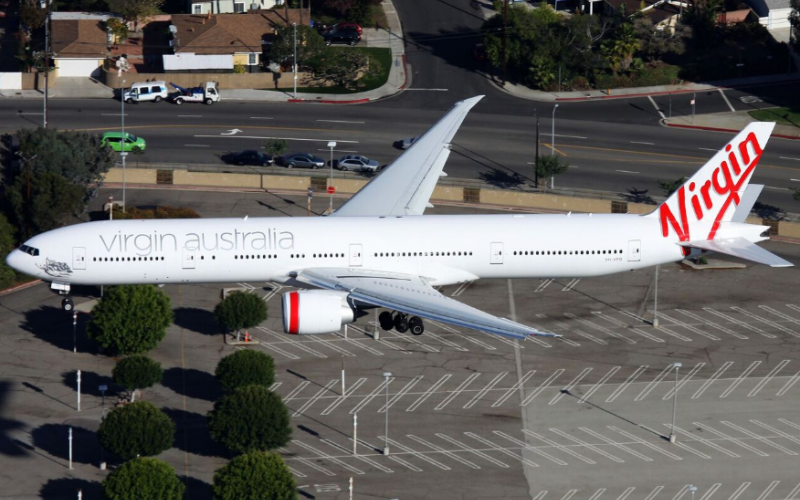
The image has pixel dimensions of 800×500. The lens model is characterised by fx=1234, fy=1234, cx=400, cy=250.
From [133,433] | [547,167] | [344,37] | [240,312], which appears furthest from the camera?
[344,37]

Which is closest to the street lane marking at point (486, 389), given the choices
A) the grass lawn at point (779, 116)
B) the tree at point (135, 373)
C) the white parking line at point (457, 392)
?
the white parking line at point (457, 392)

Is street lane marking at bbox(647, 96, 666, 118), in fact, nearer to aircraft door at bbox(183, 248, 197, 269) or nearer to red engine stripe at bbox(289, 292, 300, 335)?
aircraft door at bbox(183, 248, 197, 269)

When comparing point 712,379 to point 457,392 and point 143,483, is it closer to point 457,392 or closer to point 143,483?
point 457,392

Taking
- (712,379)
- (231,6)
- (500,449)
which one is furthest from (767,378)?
(231,6)

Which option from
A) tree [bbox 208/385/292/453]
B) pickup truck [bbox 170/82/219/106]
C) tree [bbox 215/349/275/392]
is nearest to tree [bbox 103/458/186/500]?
tree [bbox 208/385/292/453]

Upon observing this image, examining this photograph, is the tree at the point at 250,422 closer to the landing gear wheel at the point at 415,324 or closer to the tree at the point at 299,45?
the landing gear wheel at the point at 415,324
